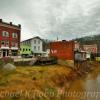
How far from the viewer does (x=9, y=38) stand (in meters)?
69.1

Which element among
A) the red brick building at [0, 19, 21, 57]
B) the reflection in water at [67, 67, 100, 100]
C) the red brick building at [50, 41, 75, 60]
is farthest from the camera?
the red brick building at [0, 19, 21, 57]

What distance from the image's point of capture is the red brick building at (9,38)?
6594 centimetres

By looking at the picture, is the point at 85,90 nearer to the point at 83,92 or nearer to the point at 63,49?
the point at 83,92

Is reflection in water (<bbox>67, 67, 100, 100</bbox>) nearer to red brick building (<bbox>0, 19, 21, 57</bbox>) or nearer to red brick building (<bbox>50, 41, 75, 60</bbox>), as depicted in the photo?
red brick building (<bbox>50, 41, 75, 60</bbox>)

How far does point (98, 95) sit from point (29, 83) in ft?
36.6

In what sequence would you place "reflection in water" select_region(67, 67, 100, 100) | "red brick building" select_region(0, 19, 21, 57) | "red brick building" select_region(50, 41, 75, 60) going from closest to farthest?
1. "reflection in water" select_region(67, 67, 100, 100)
2. "red brick building" select_region(50, 41, 75, 60)
3. "red brick building" select_region(0, 19, 21, 57)

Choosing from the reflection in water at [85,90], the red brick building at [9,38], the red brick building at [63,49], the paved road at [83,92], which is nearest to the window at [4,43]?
the red brick building at [9,38]

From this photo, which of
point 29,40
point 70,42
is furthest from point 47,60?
point 29,40

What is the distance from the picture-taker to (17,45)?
73.1 meters

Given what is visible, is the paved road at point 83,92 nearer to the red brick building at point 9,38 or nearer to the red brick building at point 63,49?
the red brick building at point 63,49

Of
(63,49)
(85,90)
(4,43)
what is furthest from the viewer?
(4,43)

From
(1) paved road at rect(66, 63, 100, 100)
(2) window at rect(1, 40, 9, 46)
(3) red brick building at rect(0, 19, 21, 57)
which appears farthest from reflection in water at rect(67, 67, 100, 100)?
(3) red brick building at rect(0, 19, 21, 57)

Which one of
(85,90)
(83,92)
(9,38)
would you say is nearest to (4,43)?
(9,38)

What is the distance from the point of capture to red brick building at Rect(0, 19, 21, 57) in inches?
2596
